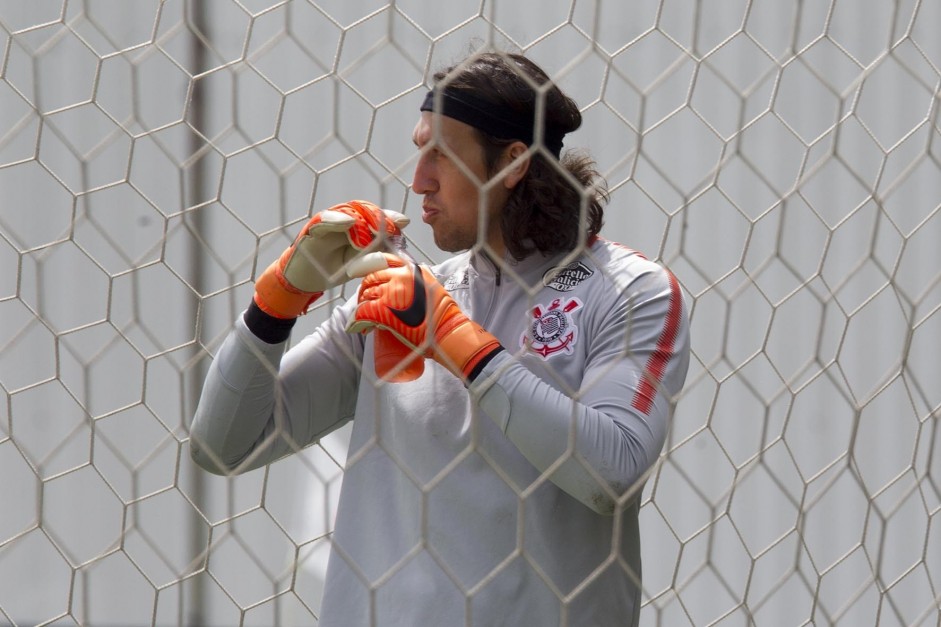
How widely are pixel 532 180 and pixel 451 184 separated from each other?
0.32ft

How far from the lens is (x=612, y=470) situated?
1.02 meters

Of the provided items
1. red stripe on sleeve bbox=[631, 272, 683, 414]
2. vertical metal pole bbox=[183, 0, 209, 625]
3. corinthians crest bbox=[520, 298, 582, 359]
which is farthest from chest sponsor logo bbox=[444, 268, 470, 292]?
vertical metal pole bbox=[183, 0, 209, 625]

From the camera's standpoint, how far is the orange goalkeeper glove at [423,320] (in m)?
1.04

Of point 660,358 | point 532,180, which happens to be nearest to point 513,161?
point 532,180

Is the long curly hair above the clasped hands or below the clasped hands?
above

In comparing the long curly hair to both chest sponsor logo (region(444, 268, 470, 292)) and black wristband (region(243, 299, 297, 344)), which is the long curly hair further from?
black wristband (region(243, 299, 297, 344))

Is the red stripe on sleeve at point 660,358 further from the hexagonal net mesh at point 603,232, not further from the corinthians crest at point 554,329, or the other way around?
the hexagonal net mesh at point 603,232

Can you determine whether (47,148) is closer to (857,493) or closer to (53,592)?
(53,592)

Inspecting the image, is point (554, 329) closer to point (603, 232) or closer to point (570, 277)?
point (570, 277)

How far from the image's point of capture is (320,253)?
44.8 inches

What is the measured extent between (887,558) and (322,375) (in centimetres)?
120

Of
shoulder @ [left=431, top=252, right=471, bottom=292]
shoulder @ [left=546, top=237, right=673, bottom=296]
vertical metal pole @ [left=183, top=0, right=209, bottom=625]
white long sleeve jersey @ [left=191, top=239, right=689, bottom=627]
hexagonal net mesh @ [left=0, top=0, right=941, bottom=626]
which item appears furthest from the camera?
vertical metal pole @ [left=183, top=0, right=209, bottom=625]

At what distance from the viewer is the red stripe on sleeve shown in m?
1.05

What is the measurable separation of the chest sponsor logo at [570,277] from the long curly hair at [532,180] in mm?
24
